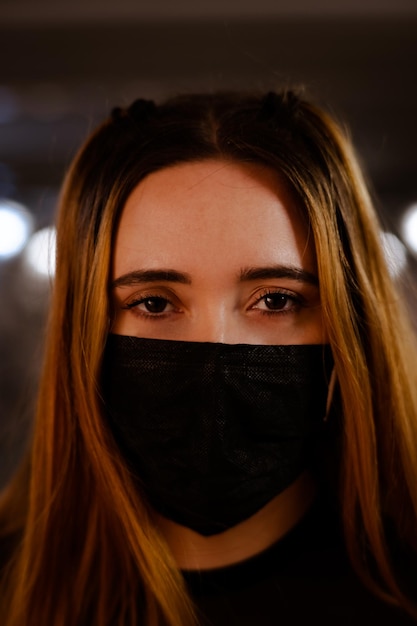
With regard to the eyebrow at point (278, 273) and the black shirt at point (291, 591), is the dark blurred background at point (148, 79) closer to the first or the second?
the eyebrow at point (278, 273)

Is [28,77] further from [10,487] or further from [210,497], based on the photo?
[210,497]

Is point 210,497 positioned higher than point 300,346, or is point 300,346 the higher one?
point 300,346

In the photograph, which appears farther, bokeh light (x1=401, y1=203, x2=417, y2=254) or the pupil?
bokeh light (x1=401, y1=203, x2=417, y2=254)

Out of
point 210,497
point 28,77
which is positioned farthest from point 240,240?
point 28,77

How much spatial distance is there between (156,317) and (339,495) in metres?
0.64

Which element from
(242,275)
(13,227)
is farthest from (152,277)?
(13,227)

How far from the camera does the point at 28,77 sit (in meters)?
1.77

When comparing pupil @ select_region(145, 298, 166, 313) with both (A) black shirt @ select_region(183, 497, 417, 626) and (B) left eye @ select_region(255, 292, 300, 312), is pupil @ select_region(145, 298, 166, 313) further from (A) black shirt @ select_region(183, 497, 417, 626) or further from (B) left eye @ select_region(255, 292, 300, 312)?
(A) black shirt @ select_region(183, 497, 417, 626)

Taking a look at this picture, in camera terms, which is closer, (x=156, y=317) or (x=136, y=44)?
(x=156, y=317)

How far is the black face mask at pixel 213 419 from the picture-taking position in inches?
42.5

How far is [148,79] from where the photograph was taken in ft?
5.82

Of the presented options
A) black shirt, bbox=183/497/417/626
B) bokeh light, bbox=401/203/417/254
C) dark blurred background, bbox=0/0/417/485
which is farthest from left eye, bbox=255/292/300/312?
bokeh light, bbox=401/203/417/254

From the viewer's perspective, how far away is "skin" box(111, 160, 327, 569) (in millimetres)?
1100

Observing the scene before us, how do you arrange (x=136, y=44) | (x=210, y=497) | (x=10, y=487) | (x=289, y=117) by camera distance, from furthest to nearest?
(x=136, y=44), (x=10, y=487), (x=289, y=117), (x=210, y=497)
